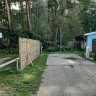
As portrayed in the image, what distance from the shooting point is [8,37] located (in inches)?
690

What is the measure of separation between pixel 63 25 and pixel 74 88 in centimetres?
2194

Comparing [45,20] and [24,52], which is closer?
[24,52]

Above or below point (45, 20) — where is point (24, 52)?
below

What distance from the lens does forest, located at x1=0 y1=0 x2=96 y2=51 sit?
59.9ft

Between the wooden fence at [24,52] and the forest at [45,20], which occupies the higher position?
the forest at [45,20]

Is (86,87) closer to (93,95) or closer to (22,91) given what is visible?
(93,95)

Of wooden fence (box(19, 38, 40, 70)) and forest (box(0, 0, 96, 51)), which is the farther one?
forest (box(0, 0, 96, 51))

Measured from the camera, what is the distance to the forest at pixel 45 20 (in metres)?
18.3

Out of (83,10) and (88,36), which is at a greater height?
(83,10)

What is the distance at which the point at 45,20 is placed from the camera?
22562 millimetres

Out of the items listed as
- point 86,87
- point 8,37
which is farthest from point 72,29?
point 86,87

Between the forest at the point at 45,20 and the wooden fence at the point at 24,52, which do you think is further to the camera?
the forest at the point at 45,20

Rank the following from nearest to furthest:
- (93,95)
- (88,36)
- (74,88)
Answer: (93,95) < (74,88) < (88,36)

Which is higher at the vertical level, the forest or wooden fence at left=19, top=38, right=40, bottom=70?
the forest
